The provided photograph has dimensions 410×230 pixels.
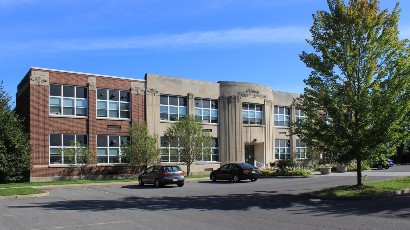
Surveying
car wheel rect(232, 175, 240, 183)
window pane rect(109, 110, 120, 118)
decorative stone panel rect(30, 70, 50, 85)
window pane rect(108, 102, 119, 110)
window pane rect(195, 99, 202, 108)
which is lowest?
car wheel rect(232, 175, 240, 183)

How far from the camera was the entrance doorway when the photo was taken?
43.8m

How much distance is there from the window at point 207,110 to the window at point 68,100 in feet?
35.9

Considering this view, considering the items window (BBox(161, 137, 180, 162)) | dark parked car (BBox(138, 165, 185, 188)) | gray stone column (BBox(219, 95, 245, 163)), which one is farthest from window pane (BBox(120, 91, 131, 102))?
dark parked car (BBox(138, 165, 185, 188))

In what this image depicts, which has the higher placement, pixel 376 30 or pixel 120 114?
pixel 376 30

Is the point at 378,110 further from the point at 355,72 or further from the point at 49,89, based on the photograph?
the point at 49,89

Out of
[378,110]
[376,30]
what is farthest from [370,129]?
[376,30]

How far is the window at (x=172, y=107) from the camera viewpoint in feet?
123

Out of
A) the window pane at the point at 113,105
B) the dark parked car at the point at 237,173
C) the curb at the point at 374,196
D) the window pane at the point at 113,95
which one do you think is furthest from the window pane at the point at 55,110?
the curb at the point at 374,196

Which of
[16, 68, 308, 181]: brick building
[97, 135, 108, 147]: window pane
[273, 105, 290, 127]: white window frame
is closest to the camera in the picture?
[16, 68, 308, 181]: brick building

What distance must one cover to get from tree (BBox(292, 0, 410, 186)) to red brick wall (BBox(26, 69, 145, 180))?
19.1 m

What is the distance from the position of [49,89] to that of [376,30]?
23.0 metres

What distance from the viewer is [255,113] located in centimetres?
4378

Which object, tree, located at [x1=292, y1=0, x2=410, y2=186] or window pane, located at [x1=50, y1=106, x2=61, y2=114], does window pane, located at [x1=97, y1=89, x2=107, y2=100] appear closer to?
window pane, located at [x1=50, y1=106, x2=61, y2=114]

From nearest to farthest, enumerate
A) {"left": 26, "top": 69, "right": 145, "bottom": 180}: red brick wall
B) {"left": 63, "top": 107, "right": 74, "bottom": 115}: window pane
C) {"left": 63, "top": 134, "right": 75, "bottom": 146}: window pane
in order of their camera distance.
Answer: {"left": 26, "top": 69, "right": 145, "bottom": 180}: red brick wall < {"left": 63, "top": 134, "right": 75, "bottom": 146}: window pane < {"left": 63, "top": 107, "right": 74, "bottom": 115}: window pane
